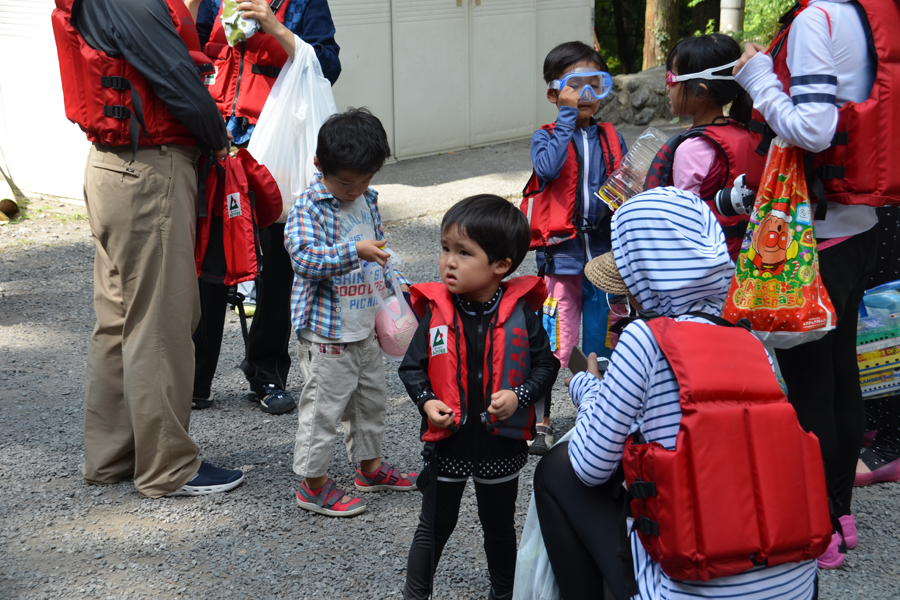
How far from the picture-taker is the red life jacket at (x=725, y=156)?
323 cm

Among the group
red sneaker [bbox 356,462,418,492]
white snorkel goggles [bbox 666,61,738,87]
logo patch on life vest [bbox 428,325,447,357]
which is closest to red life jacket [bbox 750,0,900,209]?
white snorkel goggles [bbox 666,61,738,87]

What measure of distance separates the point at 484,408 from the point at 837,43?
1562mm

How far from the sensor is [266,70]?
167 inches

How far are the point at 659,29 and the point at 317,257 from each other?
12.0m

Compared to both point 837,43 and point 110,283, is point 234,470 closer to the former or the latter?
point 110,283

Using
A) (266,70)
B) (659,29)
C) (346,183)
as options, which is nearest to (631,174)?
(346,183)

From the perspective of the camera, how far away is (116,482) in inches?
140

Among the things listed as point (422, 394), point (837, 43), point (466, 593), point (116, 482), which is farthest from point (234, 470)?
point (837, 43)

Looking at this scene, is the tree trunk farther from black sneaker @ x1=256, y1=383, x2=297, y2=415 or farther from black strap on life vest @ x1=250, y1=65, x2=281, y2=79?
black sneaker @ x1=256, y1=383, x2=297, y2=415

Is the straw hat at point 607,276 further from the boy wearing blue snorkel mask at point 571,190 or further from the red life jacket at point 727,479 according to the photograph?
the boy wearing blue snorkel mask at point 571,190

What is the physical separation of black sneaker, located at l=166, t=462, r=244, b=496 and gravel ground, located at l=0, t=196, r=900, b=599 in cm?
4

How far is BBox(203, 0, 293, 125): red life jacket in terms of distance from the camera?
4176 mm

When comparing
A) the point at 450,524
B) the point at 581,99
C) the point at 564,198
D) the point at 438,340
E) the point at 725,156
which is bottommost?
the point at 450,524

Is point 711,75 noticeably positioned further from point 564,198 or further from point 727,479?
point 727,479
